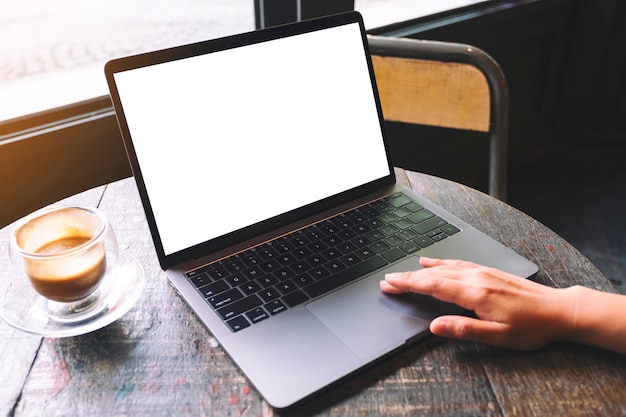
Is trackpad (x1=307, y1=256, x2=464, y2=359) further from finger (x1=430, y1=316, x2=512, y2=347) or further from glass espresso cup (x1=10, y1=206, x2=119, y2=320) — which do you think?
glass espresso cup (x1=10, y1=206, x2=119, y2=320)

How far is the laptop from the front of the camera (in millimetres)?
592

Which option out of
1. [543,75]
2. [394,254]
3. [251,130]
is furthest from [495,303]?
[543,75]

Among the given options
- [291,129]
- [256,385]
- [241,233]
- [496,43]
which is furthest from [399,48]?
[496,43]

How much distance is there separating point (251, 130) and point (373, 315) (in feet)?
1.01

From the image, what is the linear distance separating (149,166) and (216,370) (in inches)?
10.3

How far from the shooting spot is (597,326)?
59cm

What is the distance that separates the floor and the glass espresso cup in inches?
65.9

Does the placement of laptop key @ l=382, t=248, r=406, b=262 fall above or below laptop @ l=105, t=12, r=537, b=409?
below

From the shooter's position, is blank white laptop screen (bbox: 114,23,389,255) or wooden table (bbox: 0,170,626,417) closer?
wooden table (bbox: 0,170,626,417)

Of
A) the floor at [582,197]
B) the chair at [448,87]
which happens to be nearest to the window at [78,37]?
the chair at [448,87]

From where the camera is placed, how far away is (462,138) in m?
2.24

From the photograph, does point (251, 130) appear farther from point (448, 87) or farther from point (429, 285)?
point (448, 87)

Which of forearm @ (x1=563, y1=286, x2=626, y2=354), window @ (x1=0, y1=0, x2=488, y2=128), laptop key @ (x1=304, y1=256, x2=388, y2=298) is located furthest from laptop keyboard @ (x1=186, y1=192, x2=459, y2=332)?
window @ (x1=0, y1=0, x2=488, y2=128)

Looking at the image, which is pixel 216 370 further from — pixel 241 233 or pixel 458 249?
pixel 458 249
